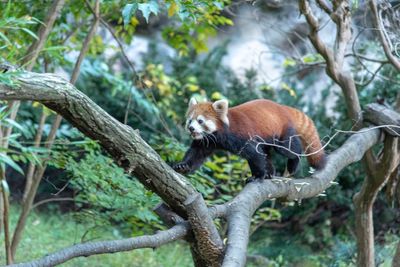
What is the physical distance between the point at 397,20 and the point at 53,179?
4548mm

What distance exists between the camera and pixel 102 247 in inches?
95.7

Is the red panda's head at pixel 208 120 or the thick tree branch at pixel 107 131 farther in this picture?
the red panda's head at pixel 208 120

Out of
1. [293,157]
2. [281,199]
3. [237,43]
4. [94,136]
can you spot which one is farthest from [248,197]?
[237,43]

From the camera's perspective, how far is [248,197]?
3105 millimetres

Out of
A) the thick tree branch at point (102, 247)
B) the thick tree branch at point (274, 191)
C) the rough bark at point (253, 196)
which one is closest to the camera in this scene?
the thick tree branch at point (102, 247)

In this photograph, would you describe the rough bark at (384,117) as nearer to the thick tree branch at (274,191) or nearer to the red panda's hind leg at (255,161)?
the thick tree branch at (274,191)

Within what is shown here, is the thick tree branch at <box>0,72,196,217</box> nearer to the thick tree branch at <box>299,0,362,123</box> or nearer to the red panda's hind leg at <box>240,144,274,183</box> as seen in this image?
the red panda's hind leg at <box>240,144,274,183</box>

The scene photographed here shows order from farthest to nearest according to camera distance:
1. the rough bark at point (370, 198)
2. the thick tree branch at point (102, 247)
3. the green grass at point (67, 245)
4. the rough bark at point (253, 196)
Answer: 1. the green grass at point (67, 245)
2. the rough bark at point (370, 198)
3. the rough bark at point (253, 196)
4. the thick tree branch at point (102, 247)

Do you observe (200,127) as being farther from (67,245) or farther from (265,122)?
(67,245)

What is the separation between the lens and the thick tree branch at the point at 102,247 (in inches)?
89.7

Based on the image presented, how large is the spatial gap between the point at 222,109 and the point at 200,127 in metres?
0.18

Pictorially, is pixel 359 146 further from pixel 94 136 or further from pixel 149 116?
pixel 149 116

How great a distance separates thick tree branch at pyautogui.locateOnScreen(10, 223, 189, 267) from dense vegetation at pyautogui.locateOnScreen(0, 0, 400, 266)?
3.49 feet

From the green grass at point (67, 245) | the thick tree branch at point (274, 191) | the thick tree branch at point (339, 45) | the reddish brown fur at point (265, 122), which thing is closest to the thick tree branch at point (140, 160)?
the thick tree branch at point (274, 191)
